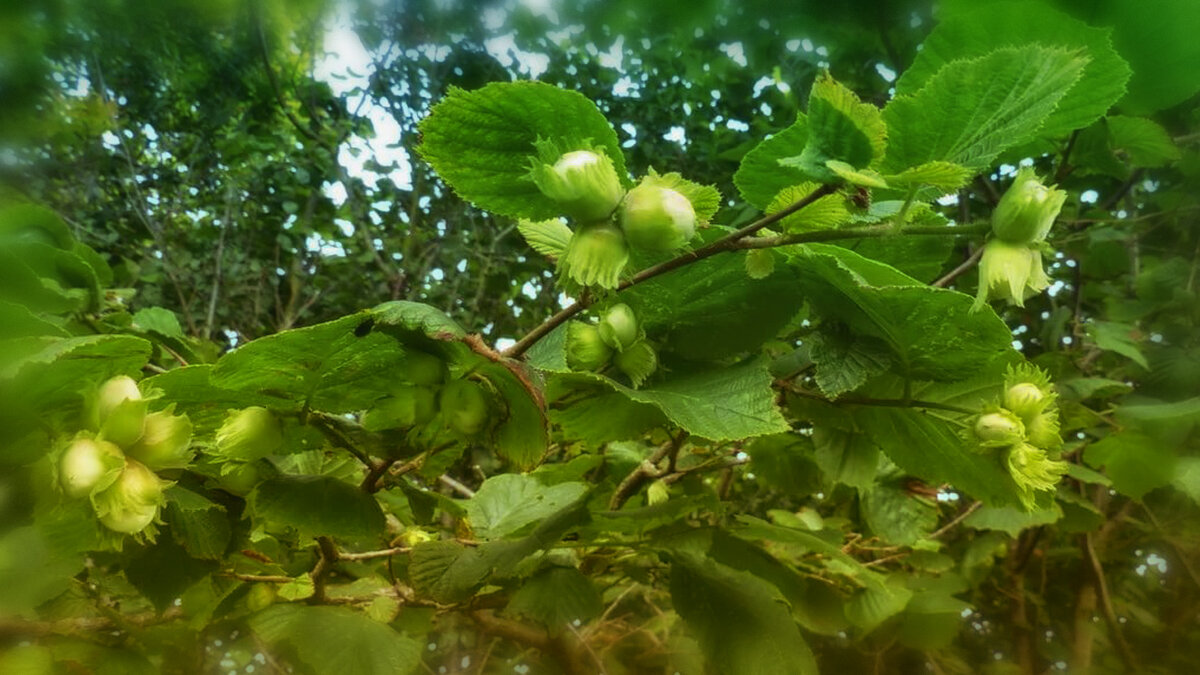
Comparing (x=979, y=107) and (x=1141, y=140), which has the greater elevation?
(x=979, y=107)

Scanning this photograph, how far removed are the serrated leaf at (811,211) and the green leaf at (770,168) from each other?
0.01 metres

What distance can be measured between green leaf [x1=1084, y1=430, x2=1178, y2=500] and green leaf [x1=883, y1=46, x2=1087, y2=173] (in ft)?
1.59

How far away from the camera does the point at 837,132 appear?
7.9 inches

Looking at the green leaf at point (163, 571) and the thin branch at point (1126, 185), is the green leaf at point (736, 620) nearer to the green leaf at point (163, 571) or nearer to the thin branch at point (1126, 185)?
the green leaf at point (163, 571)

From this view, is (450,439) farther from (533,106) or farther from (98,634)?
(98,634)

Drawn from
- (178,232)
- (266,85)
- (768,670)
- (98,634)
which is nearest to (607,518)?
(768,670)

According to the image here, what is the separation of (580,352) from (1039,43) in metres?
0.15

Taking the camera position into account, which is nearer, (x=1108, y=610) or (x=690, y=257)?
(x=690, y=257)

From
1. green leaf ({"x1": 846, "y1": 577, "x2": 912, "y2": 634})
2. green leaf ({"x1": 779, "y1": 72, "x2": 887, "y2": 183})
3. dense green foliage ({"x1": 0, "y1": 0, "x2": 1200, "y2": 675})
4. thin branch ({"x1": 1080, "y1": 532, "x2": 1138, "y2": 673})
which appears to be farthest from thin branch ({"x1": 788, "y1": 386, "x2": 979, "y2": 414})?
thin branch ({"x1": 1080, "y1": 532, "x2": 1138, "y2": 673})

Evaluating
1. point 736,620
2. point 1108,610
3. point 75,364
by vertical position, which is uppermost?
point 75,364

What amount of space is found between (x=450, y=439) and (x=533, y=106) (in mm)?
→ 108

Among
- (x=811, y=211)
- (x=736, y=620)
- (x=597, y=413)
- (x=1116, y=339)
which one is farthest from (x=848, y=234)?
(x=1116, y=339)

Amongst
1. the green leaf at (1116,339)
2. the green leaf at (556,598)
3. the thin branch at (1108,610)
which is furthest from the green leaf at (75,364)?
the thin branch at (1108,610)

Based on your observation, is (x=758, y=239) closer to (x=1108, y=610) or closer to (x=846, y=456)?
(x=846, y=456)
